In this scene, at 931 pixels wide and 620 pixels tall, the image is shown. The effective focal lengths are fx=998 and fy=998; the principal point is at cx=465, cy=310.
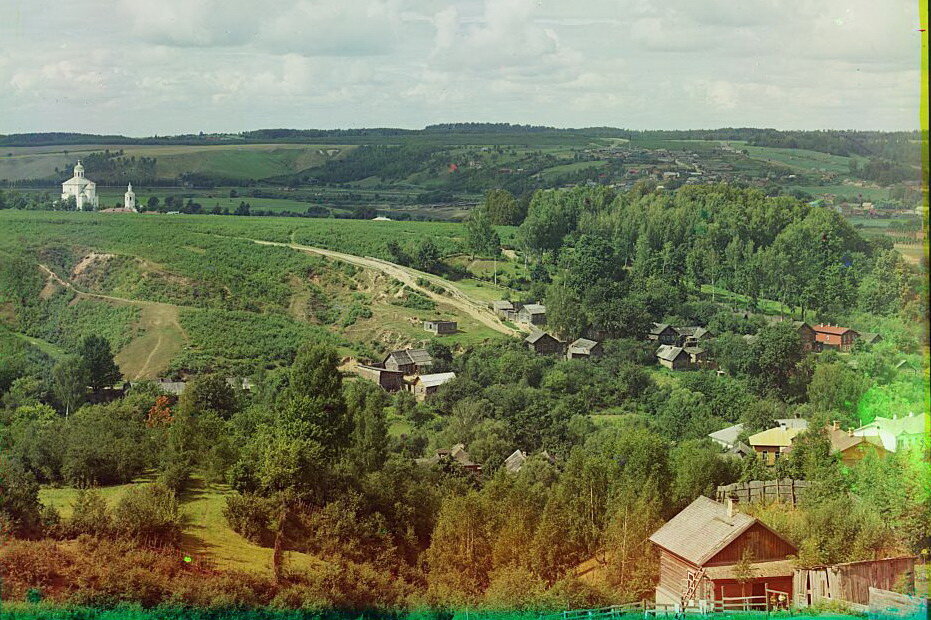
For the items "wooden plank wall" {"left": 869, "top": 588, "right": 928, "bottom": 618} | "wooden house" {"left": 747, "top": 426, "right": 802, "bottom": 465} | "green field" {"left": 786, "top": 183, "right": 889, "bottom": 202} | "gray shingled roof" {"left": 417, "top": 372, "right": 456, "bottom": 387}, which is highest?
"green field" {"left": 786, "top": 183, "right": 889, "bottom": 202}

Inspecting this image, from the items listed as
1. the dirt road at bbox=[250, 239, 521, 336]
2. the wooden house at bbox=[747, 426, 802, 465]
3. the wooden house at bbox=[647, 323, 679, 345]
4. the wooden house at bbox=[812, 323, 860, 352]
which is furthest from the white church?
the wooden house at bbox=[812, 323, 860, 352]

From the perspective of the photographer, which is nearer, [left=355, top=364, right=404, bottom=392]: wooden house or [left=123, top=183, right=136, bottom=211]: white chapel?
[left=355, top=364, right=404, bottom=392]: wooden house

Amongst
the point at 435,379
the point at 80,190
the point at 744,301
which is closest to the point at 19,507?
the point at 435,379

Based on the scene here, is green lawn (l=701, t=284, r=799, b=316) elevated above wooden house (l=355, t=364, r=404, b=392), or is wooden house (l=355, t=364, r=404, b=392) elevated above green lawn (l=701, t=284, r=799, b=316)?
green lawn (l=701, t=284, r=799, b=316)

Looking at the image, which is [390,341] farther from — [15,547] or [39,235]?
[15,547]

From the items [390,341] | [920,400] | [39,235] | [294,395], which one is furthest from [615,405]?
[39,235]

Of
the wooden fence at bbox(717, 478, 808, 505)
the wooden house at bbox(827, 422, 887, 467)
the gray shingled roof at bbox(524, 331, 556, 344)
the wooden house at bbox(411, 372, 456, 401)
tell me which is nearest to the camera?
the wooden fence at bbox(717, 478, 808, 505)

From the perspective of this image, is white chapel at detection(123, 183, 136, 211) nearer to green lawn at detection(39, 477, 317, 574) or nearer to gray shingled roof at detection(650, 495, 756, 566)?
green lawn at detection(39, 477, 317, 574)

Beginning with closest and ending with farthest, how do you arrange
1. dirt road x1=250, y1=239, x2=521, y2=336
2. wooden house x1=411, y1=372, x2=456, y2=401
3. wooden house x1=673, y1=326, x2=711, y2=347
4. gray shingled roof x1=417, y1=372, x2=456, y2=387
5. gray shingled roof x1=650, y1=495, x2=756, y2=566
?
gray shingled roof x1=650, y1=495, x2=756, y2=566 < wooden house x1=411, y1=372, x2=456, y2=401 < gray shingled roof x1=417, y1=372, x2=456, y2=387 < dirt road x1=250, y1=239, x2=521, y2=336 < wooden house x1=673, y1=326, x2=711, y2=347
